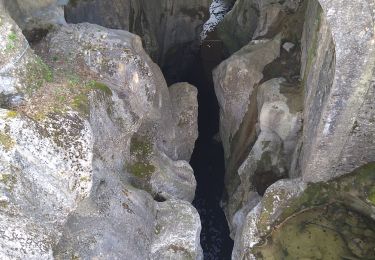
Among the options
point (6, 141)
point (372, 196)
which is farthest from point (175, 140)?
point (6, 141)

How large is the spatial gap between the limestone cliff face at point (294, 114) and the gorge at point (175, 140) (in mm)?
42

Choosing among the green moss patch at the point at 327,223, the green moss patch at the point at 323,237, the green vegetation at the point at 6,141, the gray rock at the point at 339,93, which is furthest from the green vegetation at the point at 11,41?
the green moss patch at the point at 323,237

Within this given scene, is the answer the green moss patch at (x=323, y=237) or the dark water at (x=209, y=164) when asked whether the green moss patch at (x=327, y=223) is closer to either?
the green moss patch at (x=323, y=237)

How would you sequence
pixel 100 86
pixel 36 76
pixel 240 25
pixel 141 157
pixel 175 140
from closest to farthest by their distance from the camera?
pixel 36 76, pixel 100 86, pixel 141 157, pixel 175 140, pixel 240 25

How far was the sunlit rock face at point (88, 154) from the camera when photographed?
28.5ft

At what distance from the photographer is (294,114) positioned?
1379 centimetres

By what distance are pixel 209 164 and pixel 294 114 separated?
21.5ft

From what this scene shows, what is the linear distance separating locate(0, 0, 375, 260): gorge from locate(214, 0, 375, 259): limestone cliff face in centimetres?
4

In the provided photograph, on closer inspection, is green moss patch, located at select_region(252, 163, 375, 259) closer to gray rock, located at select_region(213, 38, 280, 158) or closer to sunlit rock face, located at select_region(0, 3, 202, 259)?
sunlit rock face, located at select_region(0, 3, 202, 259)

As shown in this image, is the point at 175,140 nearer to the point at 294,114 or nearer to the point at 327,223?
the point at 294,114

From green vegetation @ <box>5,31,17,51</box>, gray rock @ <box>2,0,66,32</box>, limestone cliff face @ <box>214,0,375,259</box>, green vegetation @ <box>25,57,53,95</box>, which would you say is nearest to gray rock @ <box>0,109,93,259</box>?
green vegetation @ <box>25,57,53,95</box>

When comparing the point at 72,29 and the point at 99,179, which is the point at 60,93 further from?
the point at 72,29

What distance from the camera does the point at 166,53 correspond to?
2314 centimetres

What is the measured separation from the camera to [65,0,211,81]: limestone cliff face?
1642 cm
